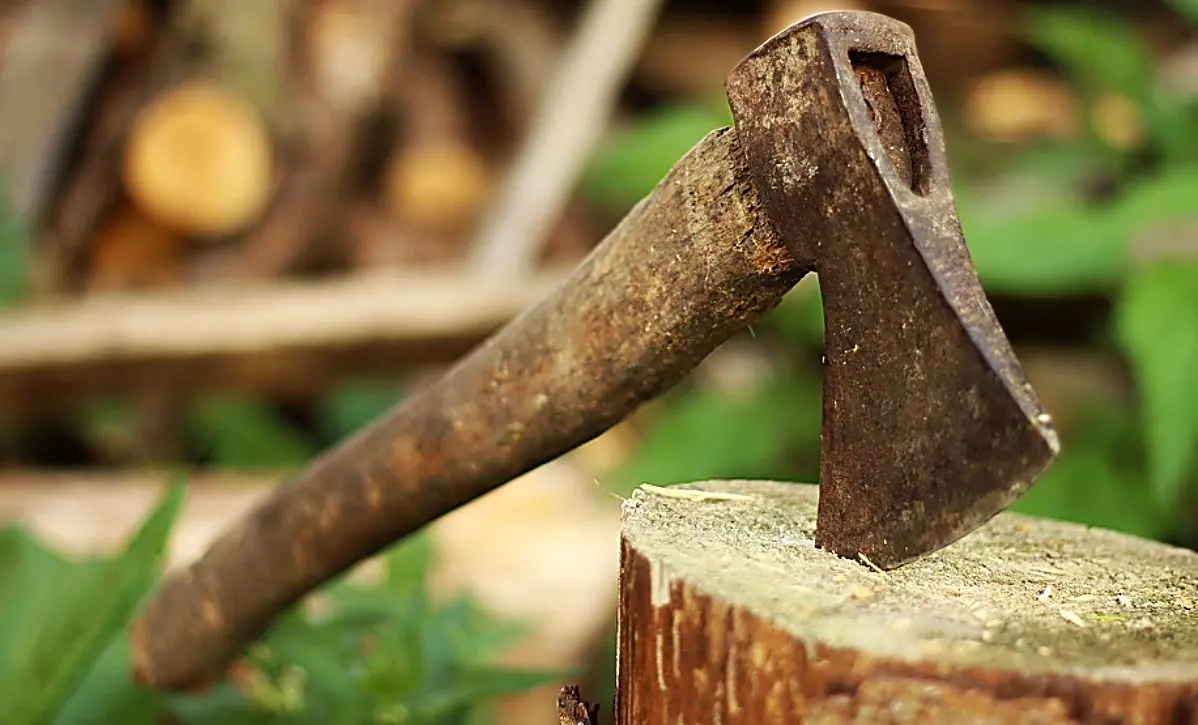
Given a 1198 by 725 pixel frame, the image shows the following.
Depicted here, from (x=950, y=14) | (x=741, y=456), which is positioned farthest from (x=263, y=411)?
(x=950, y=14)

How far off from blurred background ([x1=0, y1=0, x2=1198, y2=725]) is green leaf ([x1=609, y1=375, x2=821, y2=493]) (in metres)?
0.01

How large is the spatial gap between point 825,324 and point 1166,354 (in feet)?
4.11

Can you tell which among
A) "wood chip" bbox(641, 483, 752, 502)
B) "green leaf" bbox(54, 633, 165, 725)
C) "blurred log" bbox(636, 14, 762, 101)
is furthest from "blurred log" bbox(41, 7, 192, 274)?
"wood chip" bbox(641, 483, 752, 502)

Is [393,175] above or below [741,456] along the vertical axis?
above

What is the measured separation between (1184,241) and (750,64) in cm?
153

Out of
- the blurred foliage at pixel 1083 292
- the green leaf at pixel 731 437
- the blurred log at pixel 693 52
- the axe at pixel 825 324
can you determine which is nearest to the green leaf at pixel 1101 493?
the blurred foliage at pixel 1083 292

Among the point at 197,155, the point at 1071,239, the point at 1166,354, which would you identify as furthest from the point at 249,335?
the point at 1166,354

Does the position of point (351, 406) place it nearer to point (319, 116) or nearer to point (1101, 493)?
point (319, 116)

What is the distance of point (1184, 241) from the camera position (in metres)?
2.09

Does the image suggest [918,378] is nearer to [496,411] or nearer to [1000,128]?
[496,411]

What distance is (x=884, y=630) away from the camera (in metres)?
0.74

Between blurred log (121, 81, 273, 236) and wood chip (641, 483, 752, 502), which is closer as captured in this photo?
wood chip (641, 483, 752, 502)

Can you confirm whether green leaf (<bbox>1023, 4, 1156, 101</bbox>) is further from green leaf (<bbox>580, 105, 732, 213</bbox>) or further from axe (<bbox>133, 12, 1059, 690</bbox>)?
axe (<bbox>133, 12, 1059, 690</bbox>)

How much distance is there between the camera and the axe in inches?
31.0
